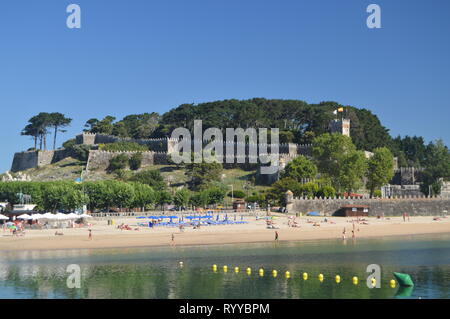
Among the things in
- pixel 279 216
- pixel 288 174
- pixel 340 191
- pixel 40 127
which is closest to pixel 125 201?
pixel 279 216

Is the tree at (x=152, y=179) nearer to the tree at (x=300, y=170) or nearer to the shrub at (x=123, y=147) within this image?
the shrub at (x=123, y=147)

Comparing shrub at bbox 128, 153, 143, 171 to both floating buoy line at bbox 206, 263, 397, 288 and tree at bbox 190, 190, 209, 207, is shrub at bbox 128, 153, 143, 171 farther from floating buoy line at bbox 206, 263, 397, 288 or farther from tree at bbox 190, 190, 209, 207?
floating buoy line at bbox 206, 263, 397, 288

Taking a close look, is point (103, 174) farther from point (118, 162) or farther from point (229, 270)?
point (229, 270)

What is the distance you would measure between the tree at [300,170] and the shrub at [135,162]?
75.7 feet

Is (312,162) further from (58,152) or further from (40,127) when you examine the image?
(40,127)

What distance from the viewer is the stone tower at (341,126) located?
→ 337 ft

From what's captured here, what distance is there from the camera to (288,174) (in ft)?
275

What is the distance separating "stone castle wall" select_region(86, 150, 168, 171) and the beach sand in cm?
3157

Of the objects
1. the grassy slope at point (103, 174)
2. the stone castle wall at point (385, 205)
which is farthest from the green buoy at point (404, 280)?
the grassy slope at point (103, 174)

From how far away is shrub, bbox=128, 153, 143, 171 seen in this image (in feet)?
314

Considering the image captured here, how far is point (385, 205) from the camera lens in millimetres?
75938

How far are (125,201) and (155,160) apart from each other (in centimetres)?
2719

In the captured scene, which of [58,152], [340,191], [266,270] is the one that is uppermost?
[58,152]

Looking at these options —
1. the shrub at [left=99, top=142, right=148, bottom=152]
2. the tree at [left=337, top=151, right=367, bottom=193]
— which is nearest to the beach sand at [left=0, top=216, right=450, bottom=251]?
the tree at [left=337, top=151, right=367, bottom=193]
